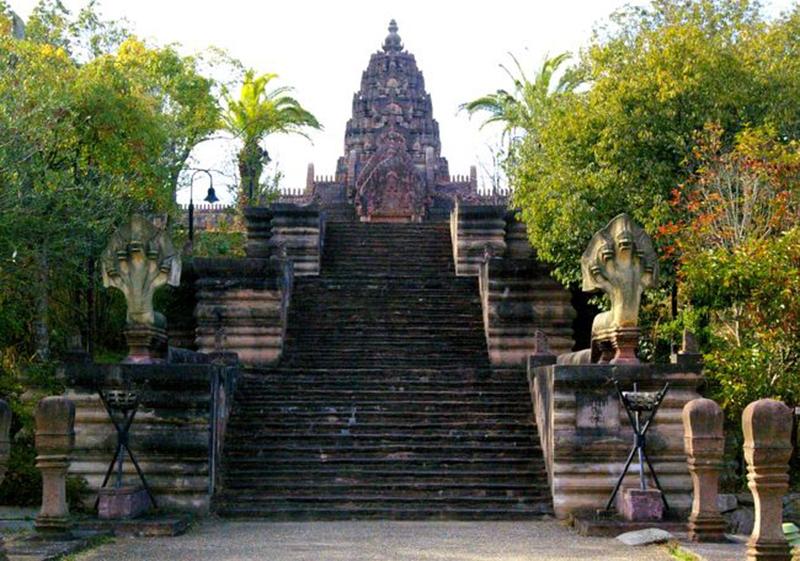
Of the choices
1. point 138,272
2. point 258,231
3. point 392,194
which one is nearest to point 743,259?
point 138,272

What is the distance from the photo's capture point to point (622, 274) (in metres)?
15.1

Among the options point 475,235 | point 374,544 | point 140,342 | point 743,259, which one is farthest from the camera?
point 475,235

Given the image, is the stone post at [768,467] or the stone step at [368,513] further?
the stone step at [368,513]

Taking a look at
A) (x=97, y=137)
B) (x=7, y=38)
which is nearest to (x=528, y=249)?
(x=97, y=137)

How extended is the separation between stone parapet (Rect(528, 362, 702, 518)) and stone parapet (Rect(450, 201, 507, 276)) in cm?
1068

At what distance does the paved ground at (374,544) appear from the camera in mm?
11461

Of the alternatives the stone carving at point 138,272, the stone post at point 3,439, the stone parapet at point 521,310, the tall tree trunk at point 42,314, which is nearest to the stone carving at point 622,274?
the stone parapet at point 521,310

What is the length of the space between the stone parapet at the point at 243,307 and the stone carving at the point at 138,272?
5409 millimetres

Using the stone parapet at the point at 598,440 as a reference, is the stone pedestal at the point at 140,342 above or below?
above

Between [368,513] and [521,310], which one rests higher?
[521,310]

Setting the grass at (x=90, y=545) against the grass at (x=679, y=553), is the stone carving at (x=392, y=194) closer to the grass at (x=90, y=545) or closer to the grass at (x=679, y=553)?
the grass at (x=90, y=545)

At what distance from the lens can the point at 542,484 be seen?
15773 millimetres

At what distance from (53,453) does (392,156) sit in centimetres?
3555

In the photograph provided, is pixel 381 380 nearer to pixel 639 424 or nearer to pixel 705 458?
pixel 639 424
